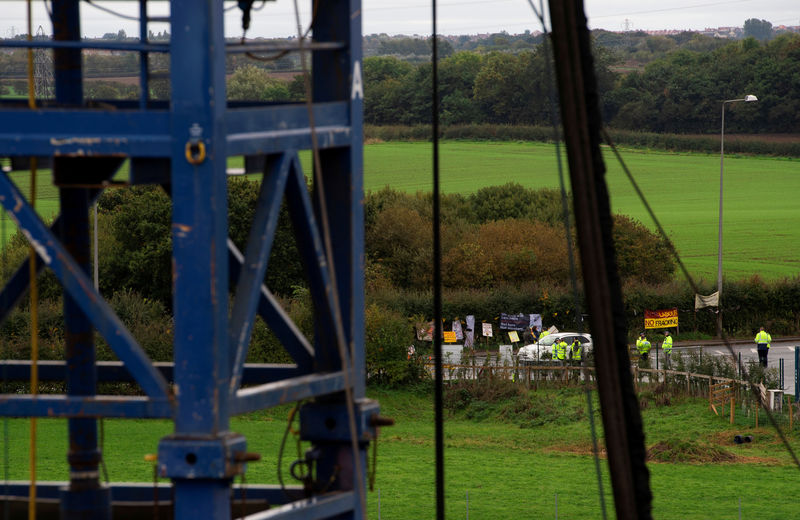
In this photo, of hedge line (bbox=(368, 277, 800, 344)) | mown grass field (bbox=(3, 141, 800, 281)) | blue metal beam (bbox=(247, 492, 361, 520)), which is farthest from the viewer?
mown grass field (bbox=(3, 141, 800, 281))

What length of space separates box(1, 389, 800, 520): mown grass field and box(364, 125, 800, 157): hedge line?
78474 mm

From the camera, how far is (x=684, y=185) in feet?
358

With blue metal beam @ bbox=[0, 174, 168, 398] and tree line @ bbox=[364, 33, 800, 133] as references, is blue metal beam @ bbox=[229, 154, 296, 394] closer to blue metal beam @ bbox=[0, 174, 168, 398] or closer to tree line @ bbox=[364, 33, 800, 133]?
blue metal beam @ bbox=[0, 174, 168, 398]

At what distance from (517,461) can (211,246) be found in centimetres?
2821

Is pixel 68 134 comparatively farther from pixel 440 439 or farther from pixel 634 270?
pixel 634 270

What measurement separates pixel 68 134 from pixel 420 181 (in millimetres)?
93044

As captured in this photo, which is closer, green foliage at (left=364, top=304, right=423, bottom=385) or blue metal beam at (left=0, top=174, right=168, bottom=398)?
blue metal beam at (left=0, top=174, right=168, bottom=398)

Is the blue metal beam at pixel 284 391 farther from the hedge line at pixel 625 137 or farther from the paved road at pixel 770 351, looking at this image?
the hedge line at pixel 625 137

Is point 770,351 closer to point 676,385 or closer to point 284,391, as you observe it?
point 676,385

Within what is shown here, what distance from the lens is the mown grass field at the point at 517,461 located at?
94.4 feet

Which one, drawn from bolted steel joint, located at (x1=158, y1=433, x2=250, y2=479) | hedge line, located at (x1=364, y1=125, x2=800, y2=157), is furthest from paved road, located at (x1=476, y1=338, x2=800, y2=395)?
hedge line, located at (x1=364, y1=125, x2=800, y2=157)

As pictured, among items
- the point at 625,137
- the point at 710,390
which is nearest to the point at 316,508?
the point at 710,390

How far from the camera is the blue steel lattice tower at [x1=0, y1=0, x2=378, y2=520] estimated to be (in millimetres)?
6363

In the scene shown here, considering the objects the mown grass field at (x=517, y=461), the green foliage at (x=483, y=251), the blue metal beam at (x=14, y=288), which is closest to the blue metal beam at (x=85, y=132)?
the blue metal beam at (x=14, y=288)
